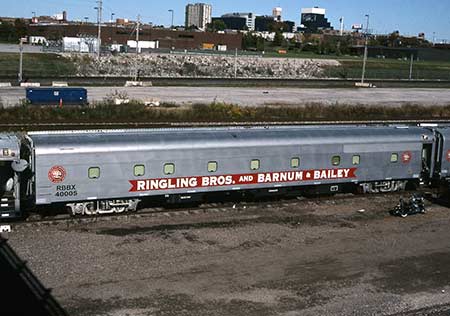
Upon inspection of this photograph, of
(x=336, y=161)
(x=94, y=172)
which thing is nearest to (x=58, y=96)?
(x=94, y=172)

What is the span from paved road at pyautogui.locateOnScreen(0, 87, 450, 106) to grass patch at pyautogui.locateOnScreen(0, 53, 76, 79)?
20.8 metres

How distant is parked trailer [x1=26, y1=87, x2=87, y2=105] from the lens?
5810 cm

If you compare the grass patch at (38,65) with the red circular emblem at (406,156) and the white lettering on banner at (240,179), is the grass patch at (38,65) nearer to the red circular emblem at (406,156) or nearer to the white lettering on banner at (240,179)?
the white lettering on banner at (240,179)

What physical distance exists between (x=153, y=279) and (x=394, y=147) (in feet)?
54.3

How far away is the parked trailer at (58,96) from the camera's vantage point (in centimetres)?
5810

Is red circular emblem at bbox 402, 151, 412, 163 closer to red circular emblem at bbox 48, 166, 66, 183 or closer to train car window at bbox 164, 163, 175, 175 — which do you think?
train car window at bbox 164, 163, 175, 175

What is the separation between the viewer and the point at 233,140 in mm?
27297

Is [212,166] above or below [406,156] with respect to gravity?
below

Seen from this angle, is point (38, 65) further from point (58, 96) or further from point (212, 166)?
point (212, 166)

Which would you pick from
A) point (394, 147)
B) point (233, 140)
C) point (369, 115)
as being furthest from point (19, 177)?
point (369, 115)

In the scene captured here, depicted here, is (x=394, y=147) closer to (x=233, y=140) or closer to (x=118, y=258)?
(x=233, y=140)

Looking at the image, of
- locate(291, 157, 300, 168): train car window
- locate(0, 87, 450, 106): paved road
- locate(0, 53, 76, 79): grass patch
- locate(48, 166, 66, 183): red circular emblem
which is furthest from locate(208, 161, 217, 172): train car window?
locate(0, 53, 76, 79): grass patch

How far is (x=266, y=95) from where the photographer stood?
7944cm

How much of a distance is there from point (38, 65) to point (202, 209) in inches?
3085
